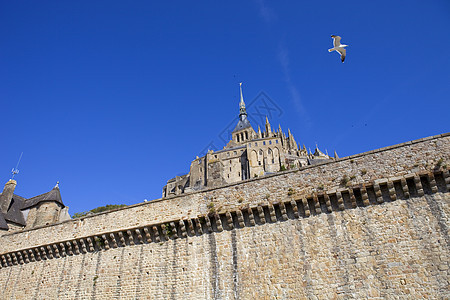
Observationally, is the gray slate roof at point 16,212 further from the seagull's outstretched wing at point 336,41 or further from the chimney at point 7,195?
the seagull's outstretched wing at point 336,41

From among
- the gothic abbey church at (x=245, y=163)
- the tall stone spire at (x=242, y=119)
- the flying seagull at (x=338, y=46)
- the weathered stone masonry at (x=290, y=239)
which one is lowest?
the weathered stone masonry at (x=290, y=239)

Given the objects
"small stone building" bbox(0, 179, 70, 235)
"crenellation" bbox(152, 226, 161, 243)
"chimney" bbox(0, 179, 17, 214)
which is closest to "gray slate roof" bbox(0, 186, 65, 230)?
"small stone building" bbox(0, 179, 70, 235)

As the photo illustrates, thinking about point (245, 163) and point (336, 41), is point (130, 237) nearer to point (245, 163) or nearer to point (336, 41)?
point (336, 41)

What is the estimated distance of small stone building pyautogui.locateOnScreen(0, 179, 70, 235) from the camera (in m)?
25.2

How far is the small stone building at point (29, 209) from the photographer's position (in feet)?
82.7

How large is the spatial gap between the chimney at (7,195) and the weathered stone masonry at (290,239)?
12016mm

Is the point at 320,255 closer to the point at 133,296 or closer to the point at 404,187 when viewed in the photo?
the point at 404,187

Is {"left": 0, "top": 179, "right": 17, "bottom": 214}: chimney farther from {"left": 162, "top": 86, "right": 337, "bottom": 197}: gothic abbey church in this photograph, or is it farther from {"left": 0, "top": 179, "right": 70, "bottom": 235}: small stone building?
{"left": 162, "top": 86, "right": 337, "bottom": 197}: gothic abbey church

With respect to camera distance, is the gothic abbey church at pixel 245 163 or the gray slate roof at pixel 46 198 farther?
the gothic abbey church at pixel 245 163

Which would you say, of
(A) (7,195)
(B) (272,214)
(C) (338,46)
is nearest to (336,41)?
(C) (338,46)

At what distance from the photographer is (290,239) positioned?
12719 millimetres

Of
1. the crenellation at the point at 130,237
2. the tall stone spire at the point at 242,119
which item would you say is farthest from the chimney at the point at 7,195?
the tall stone spire at the point at 242,119

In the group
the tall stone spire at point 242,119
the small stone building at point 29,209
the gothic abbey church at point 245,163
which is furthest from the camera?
the tall stone spire at point 242,119

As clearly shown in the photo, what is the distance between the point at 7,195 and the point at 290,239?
25927 mm
